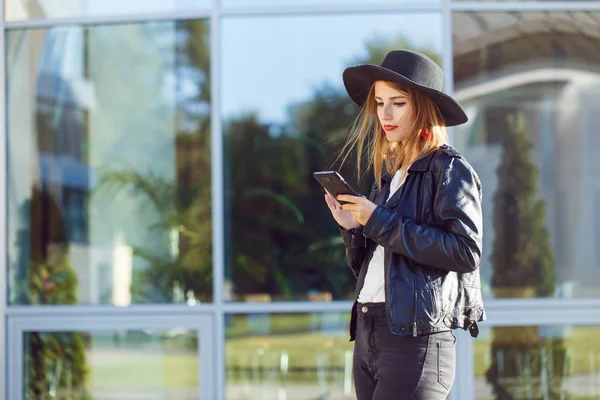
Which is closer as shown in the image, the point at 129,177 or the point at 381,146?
the point at 381,146

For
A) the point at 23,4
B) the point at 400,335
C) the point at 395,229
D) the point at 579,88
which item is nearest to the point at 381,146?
the point at 395,229

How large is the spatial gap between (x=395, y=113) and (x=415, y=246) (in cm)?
39

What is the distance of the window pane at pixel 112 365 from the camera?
4.40m

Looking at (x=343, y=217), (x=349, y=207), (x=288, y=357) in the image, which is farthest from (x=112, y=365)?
(x=349, y=207)

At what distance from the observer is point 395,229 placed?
7.25 feet

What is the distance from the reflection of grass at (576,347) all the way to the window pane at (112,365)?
4.75ft

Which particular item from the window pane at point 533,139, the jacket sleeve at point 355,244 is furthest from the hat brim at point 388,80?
the window pane at point 533,139

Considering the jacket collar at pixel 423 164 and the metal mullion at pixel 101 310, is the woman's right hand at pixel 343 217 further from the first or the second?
the metal mullion at pixel 101 310

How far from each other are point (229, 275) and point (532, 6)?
2.11 metres

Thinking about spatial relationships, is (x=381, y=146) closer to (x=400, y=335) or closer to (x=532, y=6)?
(x=400, y=335)

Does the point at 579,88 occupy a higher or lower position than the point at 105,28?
lower

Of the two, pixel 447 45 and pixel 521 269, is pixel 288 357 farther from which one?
pixel 447 45

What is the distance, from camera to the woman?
220 centimetres

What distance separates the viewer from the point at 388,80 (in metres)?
2.32
